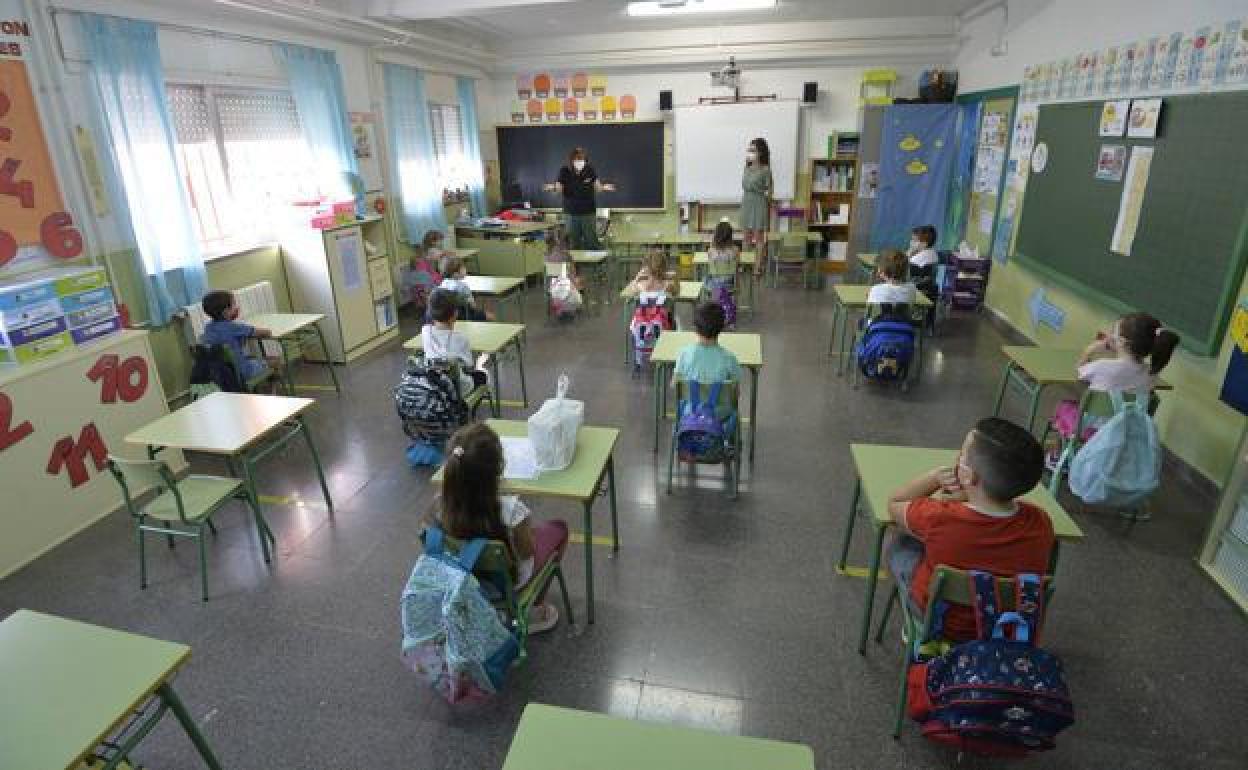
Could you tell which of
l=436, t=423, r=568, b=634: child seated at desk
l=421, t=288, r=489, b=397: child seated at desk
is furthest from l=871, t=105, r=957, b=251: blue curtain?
l=436, t=423, r=568, b=634: child seated at desk

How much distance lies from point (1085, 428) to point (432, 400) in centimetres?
363

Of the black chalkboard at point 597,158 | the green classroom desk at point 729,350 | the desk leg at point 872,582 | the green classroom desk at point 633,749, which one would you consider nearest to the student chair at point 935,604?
the desk leg at point 872,582

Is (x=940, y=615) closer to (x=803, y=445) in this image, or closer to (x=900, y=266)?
(x=803, y=445)

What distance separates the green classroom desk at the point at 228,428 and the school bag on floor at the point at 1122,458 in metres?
4.02

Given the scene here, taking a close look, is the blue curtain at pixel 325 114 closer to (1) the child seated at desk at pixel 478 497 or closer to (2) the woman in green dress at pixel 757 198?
(2) the woman in green dress at pixel 757 198

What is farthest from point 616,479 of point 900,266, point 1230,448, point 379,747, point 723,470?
point 1230,448

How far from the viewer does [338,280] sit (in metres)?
5.98

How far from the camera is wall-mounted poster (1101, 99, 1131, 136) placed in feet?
14.8

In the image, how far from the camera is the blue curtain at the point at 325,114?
607 centimetres

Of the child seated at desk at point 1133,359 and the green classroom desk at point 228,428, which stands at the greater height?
the child seated at desk at point 1133,359

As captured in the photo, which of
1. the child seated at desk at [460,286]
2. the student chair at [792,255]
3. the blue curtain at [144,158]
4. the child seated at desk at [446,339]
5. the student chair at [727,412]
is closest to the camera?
the student chair at [727,412]

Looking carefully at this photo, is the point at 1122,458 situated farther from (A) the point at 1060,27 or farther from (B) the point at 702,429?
(A) the point at 1060,27

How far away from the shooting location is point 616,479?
12.9ft

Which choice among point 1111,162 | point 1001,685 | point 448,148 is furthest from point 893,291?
point 448,148
